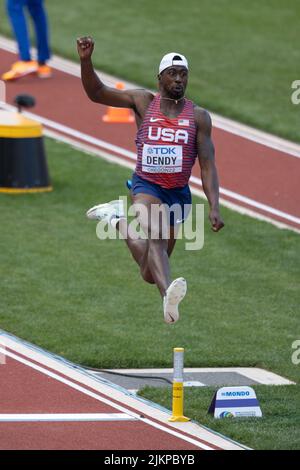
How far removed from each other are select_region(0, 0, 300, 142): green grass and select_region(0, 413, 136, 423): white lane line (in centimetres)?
1040

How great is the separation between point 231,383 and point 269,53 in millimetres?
14023

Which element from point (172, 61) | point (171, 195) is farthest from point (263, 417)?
point (172, 61)

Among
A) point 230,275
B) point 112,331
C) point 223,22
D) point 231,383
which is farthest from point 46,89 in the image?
point 231,383

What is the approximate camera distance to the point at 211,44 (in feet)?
83.8

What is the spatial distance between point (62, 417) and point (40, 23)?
1223 centimetres

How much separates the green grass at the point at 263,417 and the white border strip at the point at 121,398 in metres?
0.13

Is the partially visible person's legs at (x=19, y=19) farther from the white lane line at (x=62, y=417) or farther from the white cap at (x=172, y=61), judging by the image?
the white lane line at (x=62, y=417)

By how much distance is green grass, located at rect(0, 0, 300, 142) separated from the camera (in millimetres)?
22094

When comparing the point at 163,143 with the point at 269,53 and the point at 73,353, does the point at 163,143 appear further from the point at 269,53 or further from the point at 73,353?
the point at 269,53

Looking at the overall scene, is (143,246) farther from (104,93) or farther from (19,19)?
(19,19)

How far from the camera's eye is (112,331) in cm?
1309

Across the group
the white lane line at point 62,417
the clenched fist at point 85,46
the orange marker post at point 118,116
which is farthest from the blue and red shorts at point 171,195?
the orange marker post at point 118,116

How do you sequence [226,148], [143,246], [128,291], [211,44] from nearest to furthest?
[143,246] → [128,291] → [226,148] → [211,44]

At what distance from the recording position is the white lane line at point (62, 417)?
10.3m
